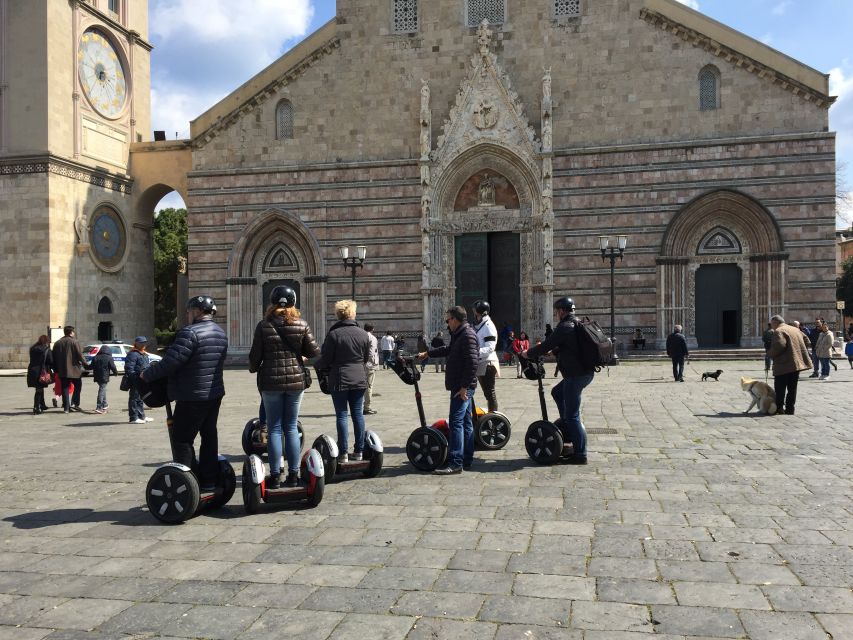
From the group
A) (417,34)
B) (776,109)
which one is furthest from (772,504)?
(417,34)

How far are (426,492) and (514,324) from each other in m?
22.7

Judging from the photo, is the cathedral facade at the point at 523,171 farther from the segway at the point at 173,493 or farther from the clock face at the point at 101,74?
the segway at the point at 173,493

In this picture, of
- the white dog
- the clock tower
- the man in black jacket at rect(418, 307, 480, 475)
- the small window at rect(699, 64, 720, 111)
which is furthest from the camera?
the clock tower

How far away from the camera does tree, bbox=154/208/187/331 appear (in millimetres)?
50812

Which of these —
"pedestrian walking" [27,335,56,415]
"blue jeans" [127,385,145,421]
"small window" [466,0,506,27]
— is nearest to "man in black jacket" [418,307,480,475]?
"blue jeans" [127,385,145,421]

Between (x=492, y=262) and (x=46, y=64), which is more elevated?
(x=46, y=64)

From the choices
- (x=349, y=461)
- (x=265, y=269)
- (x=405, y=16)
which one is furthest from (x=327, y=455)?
(x=405, y=16)

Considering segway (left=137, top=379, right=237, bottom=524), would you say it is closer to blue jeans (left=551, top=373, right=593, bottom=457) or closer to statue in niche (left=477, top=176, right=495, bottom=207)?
blue jeans (left=551, top=373, right=593, bottom=457)

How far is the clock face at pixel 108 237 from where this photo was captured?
30.8 metres

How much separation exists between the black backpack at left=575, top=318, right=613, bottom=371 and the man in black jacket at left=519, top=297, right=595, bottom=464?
4 cm

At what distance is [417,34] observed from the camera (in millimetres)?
29984

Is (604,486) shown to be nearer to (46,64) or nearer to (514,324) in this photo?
(514,324)

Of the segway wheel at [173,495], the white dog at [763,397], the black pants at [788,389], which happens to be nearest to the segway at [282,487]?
the segway wheel at [173,495]

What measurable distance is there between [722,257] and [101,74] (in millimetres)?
24868
